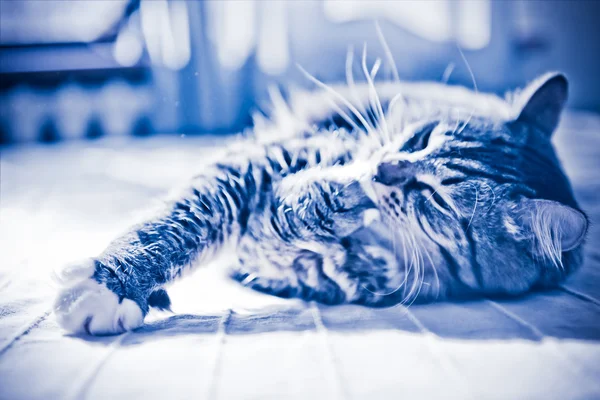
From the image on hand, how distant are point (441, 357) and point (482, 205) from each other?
0.30 metres

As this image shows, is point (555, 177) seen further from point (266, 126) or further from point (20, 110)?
point (20, 110)

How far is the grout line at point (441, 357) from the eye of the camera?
20.8 inches

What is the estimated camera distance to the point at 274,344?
0.61 metres

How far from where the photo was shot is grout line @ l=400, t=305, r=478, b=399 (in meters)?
0.53

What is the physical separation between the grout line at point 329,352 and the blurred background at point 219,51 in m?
0.86

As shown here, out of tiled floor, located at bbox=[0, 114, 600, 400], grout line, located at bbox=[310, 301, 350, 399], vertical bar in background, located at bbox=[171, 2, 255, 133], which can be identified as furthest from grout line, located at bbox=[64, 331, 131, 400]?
vertical bar in background, located at bbox=[171, 2, 255, 133]

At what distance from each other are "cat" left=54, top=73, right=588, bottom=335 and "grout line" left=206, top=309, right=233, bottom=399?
120mm

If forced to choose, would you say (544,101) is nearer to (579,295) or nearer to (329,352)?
(579,295)

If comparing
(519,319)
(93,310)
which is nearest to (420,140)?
(519,319)

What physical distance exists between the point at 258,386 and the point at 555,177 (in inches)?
26.1

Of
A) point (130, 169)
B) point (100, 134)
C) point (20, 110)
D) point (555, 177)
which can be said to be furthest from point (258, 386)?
point (100, 134)

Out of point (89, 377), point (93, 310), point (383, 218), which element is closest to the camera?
point (89, 377)

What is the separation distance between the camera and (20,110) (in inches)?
43.6

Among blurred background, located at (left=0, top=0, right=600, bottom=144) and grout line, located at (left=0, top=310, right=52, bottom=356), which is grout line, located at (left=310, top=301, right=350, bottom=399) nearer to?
grout line, located at (left=0, top=310, right=52, bottom=356)
